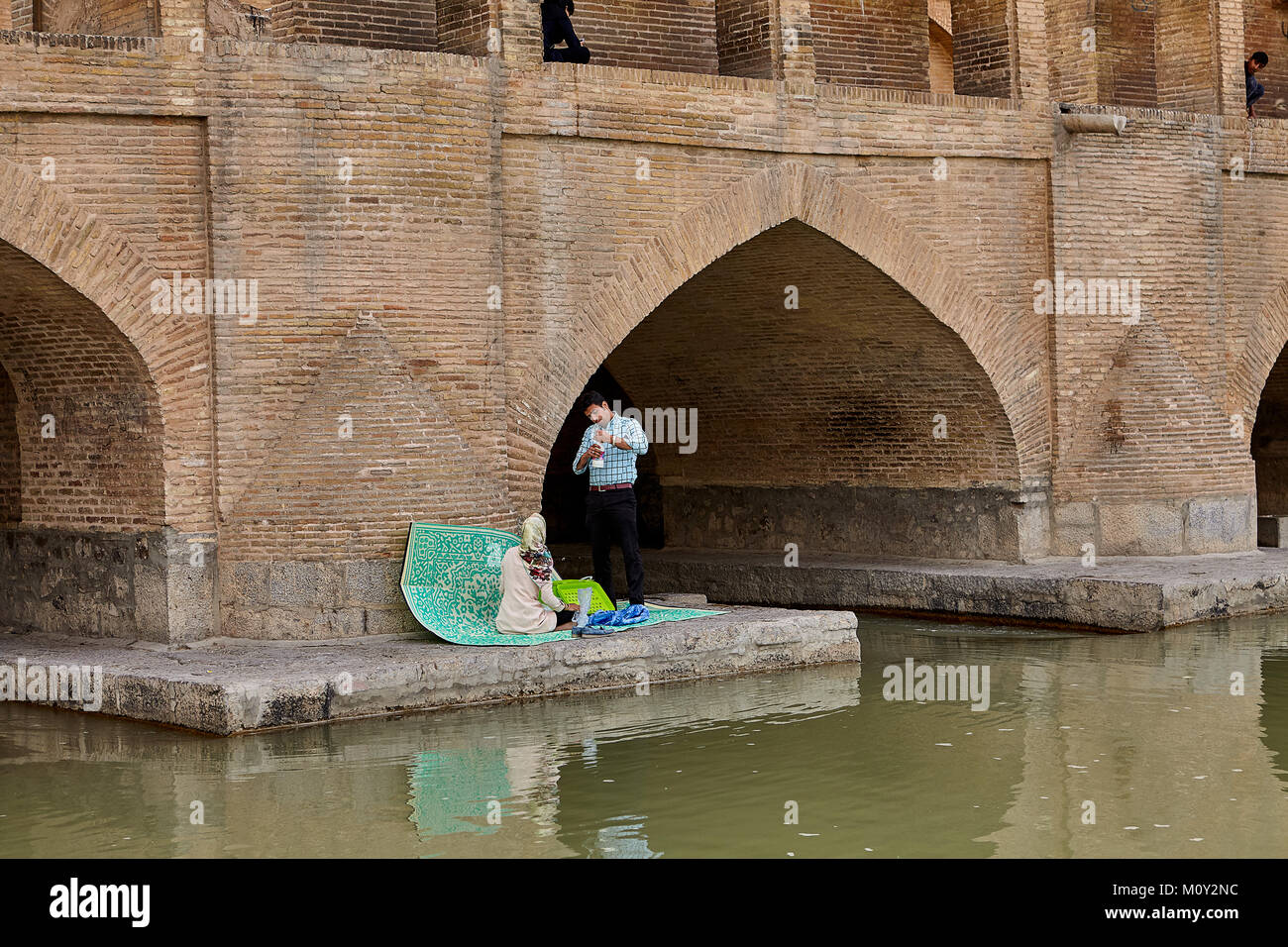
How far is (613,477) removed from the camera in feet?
31.5

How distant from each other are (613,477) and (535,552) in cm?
66

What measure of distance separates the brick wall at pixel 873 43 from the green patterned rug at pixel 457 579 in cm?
518

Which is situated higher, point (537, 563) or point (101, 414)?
point (101, 414)

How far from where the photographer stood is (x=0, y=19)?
12.2 m

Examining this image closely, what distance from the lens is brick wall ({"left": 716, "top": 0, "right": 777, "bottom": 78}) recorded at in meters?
11.5

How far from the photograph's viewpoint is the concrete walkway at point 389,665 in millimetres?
8031

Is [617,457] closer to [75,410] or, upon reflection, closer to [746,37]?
[75,410]

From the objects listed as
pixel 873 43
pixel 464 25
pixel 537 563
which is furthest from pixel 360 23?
pixel 873 43

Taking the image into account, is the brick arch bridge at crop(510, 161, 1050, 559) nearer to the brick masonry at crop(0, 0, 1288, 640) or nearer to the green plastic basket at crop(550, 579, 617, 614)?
the brick masonry at crop(0, 0, 1288, 640)

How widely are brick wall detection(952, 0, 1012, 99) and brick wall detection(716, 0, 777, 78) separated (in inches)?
75.0

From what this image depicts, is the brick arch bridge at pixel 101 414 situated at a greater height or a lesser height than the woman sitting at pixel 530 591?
greater

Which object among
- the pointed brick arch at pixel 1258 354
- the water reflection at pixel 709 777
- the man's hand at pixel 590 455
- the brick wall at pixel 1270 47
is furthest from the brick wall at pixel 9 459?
the brick wall at pixel 1270 47

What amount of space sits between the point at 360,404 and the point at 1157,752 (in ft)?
14.9

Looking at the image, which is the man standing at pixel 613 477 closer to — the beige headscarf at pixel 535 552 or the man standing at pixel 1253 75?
the beige headscarf at pixel 535 552
